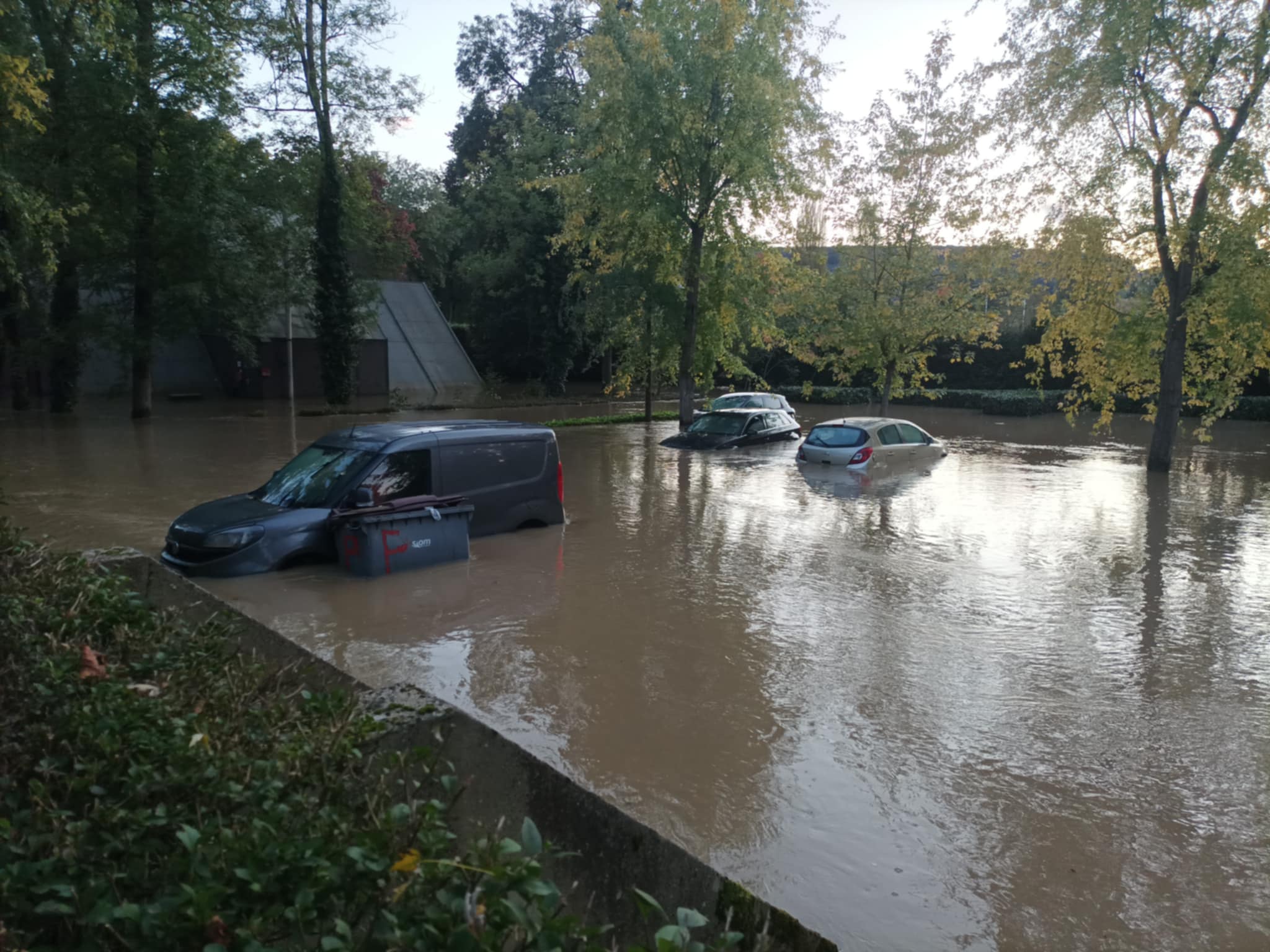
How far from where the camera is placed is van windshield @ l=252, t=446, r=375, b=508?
1046cm

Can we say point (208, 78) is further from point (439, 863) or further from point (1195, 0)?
point (439, 863)

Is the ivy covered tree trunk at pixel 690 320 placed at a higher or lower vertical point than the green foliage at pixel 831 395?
higher

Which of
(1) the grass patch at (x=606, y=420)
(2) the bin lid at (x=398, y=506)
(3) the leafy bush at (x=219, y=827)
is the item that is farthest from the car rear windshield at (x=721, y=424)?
(3) the leafy bush at (x=219, y=827)

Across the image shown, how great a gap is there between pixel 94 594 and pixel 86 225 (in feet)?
76.5

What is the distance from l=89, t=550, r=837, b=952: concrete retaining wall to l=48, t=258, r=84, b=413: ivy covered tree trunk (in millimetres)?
26361

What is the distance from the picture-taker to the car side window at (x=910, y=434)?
20.6 metres

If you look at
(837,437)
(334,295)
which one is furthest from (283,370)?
(837,437)

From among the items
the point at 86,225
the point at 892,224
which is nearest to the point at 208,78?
the point at 86,225

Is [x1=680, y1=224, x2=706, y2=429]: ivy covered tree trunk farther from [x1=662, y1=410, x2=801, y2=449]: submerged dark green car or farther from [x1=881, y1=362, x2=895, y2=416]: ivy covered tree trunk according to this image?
[x1=881, y1=362, x2=895, y2=416]: ivy covered tree trunk

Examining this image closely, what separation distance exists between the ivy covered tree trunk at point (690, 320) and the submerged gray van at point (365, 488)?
14.9 metres

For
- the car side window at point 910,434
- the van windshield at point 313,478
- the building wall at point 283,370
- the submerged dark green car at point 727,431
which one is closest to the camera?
the van windshield at point 313,478

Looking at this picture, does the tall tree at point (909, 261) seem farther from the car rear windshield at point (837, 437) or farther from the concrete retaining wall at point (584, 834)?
the concrete retaining wall at point (584, 834)

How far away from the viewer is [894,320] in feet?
84.3

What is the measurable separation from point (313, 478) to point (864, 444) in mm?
12422
